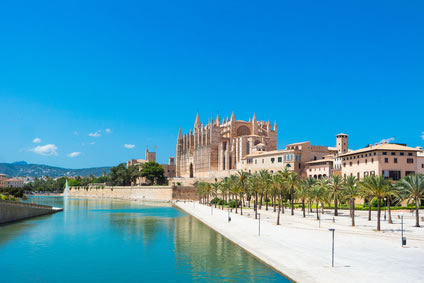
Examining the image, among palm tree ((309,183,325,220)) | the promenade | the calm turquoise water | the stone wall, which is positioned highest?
palm tree ((309,183,325,220))

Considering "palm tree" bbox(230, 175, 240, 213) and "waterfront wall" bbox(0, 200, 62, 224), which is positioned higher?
"palm tree" bbox(230, 175, 240, 213)

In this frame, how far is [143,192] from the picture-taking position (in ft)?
349

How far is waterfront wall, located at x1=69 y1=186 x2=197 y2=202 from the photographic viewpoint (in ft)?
312

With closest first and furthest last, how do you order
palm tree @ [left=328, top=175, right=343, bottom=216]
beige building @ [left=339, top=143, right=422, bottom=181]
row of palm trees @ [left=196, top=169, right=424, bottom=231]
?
row of palm trees @ [left=196, top=169, right=424, bottom=231] < palm tree @ [left=328, top=175, right=343, bottom=216] < beige building @ [left=339, top=143, right=422, bottom=181]

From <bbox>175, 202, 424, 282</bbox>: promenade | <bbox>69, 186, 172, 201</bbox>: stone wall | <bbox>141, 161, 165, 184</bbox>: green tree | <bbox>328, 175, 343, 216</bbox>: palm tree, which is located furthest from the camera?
<bbox>141, 161, 165, 184</bbox>: green tree

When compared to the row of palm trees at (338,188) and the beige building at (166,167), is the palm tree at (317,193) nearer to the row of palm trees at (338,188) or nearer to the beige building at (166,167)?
the row of palm trees at (338,188)

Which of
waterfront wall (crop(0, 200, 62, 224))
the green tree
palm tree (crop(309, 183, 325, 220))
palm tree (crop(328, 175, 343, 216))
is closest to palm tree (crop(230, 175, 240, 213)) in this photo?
palm tree (crop(309, 183, 325, 220))

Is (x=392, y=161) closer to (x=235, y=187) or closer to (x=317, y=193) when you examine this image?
(x=317, y=193)

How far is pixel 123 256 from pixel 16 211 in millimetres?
22559

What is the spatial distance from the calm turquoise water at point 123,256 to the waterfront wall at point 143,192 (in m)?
55.8

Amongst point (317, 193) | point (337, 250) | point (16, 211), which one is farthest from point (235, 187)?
point (337, 250)

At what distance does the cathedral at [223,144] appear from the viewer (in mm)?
97438

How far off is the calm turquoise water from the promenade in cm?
113

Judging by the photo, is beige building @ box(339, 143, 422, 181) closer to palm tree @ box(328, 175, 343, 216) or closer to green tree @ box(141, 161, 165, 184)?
palm tree @ box(328, 175, 343, 216)
